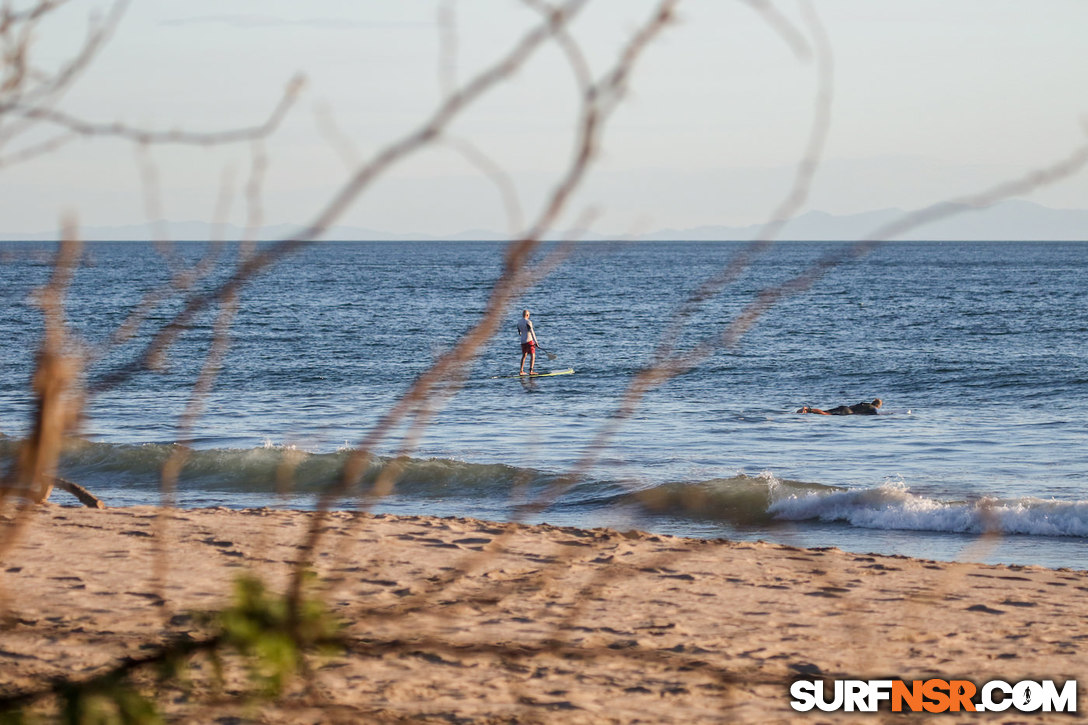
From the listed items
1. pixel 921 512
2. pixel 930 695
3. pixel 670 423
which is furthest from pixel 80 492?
pixel 670 423

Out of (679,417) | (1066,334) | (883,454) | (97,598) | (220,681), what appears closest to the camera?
(220,681)

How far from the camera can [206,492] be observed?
537 inches

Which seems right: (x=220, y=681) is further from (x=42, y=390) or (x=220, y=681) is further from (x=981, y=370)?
(x=981, y=370)

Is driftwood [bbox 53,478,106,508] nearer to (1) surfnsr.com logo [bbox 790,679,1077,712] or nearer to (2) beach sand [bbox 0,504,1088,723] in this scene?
(2) beach sand [bbox 0,504,1088,723]

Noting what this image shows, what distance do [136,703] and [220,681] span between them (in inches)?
4.5

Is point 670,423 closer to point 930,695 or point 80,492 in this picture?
point 80,492

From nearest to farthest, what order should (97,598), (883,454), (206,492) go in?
(97,598) → (206,492) → (883,454)

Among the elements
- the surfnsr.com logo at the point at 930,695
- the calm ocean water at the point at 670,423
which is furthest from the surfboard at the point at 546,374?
the surfnsr.com logo at the point at 930,695

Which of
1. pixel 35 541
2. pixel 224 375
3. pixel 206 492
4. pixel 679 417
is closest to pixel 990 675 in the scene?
pixel 35 541

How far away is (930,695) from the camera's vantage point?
550 centimetres

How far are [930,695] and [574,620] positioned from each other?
266 cm

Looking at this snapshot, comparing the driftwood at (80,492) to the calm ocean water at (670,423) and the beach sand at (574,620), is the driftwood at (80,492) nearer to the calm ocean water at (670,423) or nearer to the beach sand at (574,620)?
the beach sand at (574,620)

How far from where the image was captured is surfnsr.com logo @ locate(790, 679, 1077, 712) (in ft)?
17.3

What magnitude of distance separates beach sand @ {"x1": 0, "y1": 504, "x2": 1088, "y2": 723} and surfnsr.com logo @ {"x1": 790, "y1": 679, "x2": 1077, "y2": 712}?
0.10 m
